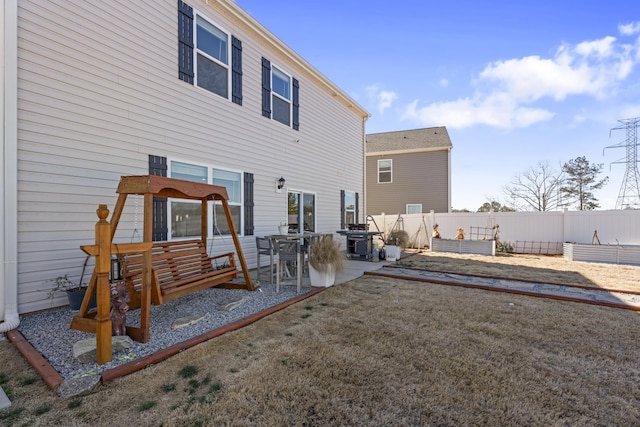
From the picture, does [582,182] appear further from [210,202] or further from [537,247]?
[210,202]

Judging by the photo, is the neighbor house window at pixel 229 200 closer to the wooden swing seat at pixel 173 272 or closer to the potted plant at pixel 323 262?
the wooden swing seat at pixel 173 272

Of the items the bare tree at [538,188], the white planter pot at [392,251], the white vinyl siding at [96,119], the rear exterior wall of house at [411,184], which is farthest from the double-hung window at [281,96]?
the bare tree at [538,188]

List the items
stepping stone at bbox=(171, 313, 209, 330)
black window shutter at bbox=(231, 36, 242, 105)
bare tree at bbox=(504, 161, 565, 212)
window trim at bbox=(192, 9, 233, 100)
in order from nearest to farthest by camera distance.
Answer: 1. stepping stone at bbox=(171, 313, 209, 330)
2. window trim at bbox=(192, 9, 233, 100)
3. black window shutter at bbox=(231, 36, 242, 105)
4. bare tree at bbox=(504, 161, 565, 212)

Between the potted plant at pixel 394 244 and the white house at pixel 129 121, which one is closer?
the white house at pixel 129 121

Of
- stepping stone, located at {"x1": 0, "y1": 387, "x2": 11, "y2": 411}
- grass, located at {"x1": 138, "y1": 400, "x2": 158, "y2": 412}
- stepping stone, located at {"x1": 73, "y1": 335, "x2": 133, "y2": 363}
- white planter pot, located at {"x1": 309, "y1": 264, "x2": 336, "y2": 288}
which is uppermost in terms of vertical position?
white planter pot, located at {"x1": 309, "y1": 264, "x2": 336, "y2": 288}

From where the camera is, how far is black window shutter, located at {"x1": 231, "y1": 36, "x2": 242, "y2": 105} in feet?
21.0

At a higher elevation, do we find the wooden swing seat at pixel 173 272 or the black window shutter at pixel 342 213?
the black window shutter at pixel 342 213

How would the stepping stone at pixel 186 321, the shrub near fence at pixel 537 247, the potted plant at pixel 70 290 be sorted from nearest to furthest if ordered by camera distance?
the stepping stone at pixel 186 321 → the potted plant at pixel 70 290 → the shrub near fence at pixel 537 247

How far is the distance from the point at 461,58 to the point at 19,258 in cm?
1225

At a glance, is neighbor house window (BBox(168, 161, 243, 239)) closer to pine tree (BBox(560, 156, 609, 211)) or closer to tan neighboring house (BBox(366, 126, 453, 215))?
tan neighboring house (BBox(366, 126, 453, 215))

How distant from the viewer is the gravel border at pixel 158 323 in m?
2.68

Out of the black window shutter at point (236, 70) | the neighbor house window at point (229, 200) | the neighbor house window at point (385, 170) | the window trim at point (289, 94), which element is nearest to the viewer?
the neighbor house window at point (229, 200)

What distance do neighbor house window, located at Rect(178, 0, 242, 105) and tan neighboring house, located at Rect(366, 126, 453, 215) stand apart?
11.5 m

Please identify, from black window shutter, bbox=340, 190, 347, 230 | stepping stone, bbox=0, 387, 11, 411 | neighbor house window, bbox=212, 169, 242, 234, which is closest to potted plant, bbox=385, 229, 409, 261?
black window shutter, bbox=340, 190, 347, 230
